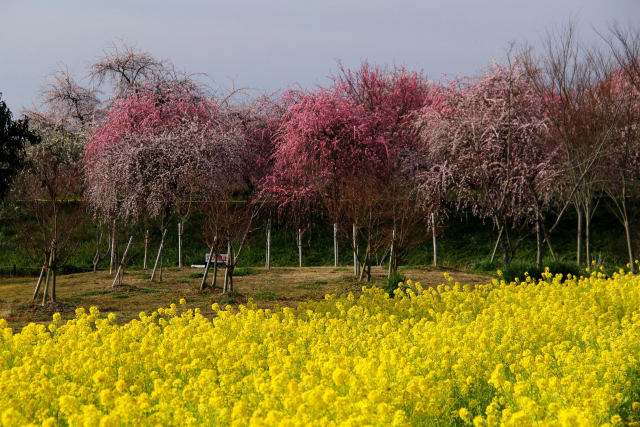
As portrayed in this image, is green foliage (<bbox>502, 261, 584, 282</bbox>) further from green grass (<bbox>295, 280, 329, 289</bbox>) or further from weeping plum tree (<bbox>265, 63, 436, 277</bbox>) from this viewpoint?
weeping plum tree (<bbox>265, 63, 436, 277</bbox>)

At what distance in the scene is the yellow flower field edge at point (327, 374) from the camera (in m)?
4.44

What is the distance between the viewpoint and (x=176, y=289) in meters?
16.0

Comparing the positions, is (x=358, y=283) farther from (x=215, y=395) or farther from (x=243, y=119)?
(x=243, y=119)

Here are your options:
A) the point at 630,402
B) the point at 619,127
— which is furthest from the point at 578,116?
the point at 630,402

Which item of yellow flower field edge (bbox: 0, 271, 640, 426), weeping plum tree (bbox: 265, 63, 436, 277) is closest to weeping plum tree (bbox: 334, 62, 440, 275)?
weeping plum tree (bbox: 265, 63, 436, 277)

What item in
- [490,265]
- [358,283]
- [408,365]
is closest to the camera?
[408,365]

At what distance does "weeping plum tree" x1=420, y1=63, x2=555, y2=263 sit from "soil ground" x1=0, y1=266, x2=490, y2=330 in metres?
5.35

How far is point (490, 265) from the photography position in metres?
19.6

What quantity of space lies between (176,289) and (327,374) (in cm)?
1121

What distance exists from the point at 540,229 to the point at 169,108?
1459 centimetres

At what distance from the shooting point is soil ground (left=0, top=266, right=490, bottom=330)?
42.4 feet

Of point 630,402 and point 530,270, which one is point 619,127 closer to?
point 530,270

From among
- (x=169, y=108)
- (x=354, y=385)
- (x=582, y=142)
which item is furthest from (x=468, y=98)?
(x=354, y=385)

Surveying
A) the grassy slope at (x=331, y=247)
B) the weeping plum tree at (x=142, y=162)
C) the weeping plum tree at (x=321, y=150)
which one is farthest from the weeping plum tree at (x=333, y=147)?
the weeping plum tree at (x=142, y=162)
